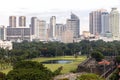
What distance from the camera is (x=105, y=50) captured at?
78438 mm

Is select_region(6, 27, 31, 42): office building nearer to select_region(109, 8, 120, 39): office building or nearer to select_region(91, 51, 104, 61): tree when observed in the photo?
select_region(109, 8, 120, 39): office building

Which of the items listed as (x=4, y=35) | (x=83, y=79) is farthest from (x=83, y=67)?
(x=4, y=35)

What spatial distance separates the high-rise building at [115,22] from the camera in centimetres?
19138

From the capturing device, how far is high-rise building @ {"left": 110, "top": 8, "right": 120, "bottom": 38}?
628ft

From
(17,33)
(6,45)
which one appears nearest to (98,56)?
(6,45)

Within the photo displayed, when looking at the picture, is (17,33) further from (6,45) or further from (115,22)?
(6,45)

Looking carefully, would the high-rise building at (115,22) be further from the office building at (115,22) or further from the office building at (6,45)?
the office building at (6,45)

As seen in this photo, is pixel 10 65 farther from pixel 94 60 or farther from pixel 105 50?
pixel 105 50

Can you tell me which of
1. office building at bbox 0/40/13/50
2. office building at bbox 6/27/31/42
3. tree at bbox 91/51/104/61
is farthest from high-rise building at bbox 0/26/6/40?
tree at bbox 91/51/104/61

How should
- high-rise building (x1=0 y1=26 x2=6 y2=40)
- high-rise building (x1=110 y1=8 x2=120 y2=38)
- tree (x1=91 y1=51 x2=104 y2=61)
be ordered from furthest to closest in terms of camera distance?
1. high-rise building (x1=110 y1=8 x2=120 y2=38)
2. high-rise building (x1=0 y1=26 x2=6 y2=40)
3. tree (x1=91 y1=51 x2=104 y2=61)

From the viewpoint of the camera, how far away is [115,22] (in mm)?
192750

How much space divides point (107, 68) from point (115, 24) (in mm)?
147419

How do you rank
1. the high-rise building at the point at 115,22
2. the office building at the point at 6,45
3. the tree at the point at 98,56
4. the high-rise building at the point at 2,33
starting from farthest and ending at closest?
the high-rise building at the point at 115,22, the high-rise building at the point at 2,33, the office building at the point at 6,45, the tree at the point at 98,56

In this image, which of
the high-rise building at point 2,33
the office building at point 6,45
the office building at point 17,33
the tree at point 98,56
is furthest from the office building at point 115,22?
the tree at point 98,56
